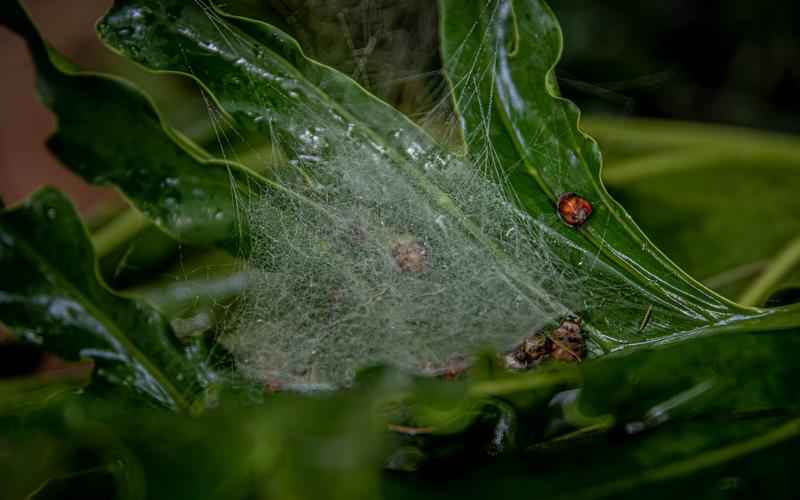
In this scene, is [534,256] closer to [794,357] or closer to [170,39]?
[794,357]

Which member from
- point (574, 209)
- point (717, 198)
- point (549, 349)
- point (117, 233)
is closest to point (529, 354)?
point (549, 349)

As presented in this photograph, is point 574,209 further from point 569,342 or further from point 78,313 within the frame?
point 78,313

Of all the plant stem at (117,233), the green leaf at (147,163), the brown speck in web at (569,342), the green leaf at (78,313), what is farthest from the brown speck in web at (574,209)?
the plant stem at (117,233)

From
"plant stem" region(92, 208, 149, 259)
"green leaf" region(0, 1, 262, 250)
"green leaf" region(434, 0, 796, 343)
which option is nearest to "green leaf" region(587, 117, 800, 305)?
"green leaf" region(434, 0, 796, 343)

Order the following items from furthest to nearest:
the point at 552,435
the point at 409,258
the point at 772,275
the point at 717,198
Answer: the point at 717,198 < the point at 772,275 < the point at 409,258 < the point at 552,435

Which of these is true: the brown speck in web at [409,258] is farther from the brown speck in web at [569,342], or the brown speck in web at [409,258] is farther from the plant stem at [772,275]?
the plant stem at [772,275]

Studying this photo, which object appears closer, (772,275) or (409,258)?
(409,258)

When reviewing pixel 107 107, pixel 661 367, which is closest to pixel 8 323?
pixel 107 107
